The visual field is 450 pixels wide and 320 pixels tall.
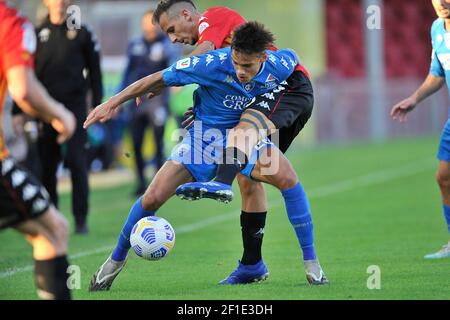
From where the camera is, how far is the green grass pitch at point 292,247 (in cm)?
759

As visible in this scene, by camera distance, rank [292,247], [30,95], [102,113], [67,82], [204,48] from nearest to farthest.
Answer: [30,95] → [102,113] → [204,48] → [292,247] → [67,82]

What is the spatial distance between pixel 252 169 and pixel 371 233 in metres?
3.98

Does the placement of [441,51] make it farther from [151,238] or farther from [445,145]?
[151,238]

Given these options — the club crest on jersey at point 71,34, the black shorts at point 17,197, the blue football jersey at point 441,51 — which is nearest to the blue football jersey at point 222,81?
the blue football jersey at point 441,51

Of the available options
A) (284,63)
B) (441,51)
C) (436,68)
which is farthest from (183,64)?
(436,68)

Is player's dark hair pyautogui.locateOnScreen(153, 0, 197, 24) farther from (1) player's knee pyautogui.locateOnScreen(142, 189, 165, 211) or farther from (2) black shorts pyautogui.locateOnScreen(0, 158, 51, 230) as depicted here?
(2) black shorts pyautogui.locateOnScreen(0, 158, 51, 230)

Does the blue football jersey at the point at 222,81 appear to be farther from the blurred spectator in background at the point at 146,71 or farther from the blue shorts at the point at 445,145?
the blurred spectator in background at the point at 146,71

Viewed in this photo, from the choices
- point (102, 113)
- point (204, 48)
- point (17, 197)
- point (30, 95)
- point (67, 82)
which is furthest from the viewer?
point (67, 82)

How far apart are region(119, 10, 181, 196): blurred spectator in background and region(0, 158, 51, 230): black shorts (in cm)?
982

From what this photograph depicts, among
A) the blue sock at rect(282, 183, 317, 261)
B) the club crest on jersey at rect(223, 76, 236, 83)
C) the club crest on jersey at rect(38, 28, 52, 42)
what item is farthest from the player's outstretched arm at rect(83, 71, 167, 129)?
the club crest on jersey at rect(38, 28, 52, 42)

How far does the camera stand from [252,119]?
7.66m

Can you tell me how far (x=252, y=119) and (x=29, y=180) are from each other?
92.2 inches

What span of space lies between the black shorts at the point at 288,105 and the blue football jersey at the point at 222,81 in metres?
0.08
